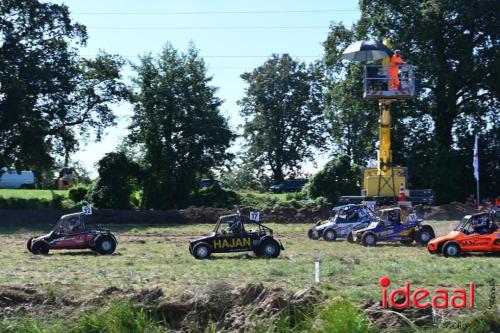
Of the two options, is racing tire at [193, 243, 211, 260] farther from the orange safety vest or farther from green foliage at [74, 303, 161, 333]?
the orange safety vest

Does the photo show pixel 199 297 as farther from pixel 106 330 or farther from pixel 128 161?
pixel 128 161

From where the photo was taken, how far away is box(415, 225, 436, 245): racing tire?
26781 millimetres

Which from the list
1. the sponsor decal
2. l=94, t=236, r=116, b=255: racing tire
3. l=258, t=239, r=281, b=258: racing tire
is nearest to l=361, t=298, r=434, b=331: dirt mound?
l=258, t=239, r=281, b=258: racing tire

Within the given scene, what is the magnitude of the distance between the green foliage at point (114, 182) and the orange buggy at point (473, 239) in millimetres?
26684

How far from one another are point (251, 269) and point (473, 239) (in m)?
7.48

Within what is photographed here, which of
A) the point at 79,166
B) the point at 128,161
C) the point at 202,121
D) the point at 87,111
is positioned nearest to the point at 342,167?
the point at 202,121

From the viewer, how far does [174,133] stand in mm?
49531

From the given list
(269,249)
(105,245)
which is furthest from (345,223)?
(105,245)

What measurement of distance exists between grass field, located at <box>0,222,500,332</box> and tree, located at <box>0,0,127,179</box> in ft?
60.2

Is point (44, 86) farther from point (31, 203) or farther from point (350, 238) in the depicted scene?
point (350, 238)

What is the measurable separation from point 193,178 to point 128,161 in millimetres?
4221

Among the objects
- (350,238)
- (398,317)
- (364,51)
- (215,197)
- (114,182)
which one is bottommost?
(398,317)

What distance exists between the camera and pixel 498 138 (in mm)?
49438

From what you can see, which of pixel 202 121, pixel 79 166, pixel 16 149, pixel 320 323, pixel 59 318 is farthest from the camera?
pixel 79 166
